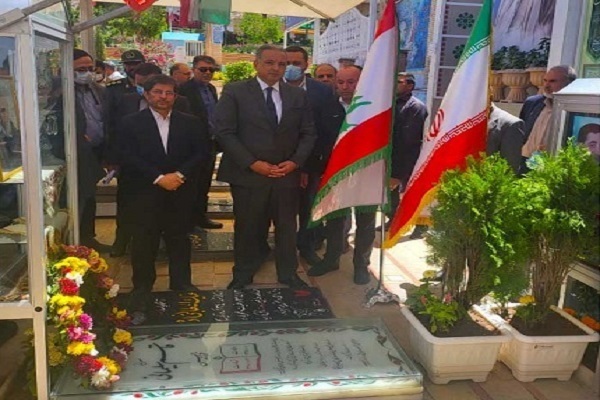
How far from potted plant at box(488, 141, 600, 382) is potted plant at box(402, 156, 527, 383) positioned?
0.38 feet

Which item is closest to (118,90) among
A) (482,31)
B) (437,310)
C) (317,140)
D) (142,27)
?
(317,140)

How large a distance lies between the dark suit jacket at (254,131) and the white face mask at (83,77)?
1159 mm

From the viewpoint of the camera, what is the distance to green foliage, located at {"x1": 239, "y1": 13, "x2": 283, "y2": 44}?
3103 cm

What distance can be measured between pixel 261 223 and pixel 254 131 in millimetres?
690

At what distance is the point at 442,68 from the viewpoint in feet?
26.9

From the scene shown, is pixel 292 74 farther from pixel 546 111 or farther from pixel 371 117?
pixel 546 111

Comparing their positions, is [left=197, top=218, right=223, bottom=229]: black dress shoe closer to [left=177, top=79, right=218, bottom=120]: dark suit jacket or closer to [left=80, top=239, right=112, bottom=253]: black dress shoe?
[left=80, top=239, right=112, bottom=253]: black dress shoe

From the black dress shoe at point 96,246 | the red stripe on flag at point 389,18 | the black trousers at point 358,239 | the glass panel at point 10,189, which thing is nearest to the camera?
the glass panel at point 10,189

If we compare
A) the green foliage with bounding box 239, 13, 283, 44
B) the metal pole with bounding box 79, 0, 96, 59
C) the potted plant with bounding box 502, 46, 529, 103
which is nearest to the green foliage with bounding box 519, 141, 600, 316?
the potted plant with bounding box 502, 46, 529, 103

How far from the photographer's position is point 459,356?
114 inches

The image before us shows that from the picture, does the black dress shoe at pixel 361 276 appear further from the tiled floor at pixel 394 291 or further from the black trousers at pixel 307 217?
the black trousers at pixel 307 217

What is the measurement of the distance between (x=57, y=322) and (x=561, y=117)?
2800 millimetres

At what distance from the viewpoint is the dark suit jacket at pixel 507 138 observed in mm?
3736

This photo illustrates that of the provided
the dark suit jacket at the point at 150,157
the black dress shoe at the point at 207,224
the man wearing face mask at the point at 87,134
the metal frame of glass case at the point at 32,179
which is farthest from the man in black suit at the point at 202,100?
the metal frame of glass case at the point at 32,179
